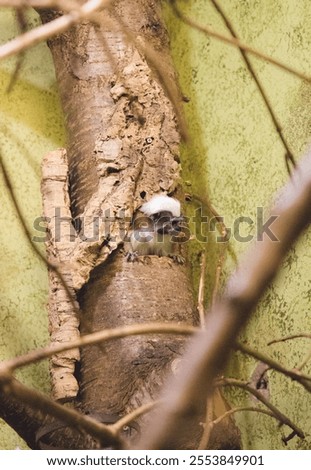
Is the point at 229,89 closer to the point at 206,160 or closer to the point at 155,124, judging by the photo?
the point at 206,160

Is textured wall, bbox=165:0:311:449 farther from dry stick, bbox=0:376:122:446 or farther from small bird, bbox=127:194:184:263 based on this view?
dry stick, bbox=0:376:122:446

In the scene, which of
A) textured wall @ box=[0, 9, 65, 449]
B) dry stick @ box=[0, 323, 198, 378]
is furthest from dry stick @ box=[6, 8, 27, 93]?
textured wall @ box=[0, 9, 65, 449]

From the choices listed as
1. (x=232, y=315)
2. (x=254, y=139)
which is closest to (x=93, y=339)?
(x=232, y=315)

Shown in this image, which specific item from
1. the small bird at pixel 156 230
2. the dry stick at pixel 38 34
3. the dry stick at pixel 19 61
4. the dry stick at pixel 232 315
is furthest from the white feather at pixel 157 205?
the dry stick at pixel 232 315

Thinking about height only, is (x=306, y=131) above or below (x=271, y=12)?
below

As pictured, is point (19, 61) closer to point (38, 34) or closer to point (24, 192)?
point (38, 34)
